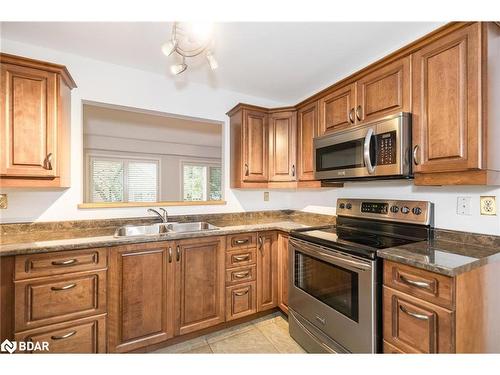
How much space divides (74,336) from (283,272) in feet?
5.44

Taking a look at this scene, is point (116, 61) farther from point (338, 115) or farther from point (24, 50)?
point (338, 115)

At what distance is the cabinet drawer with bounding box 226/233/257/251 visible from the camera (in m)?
2.09

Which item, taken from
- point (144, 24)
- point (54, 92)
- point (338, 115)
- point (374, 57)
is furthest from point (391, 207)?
point (54, 92)

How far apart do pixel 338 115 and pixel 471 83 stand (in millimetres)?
873

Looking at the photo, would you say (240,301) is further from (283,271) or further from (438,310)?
(438,310)

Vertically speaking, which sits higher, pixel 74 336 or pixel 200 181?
pixel 200 181

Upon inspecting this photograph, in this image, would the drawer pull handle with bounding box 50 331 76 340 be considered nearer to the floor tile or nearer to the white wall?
the white wall

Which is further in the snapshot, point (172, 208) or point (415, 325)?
point (172, 208)

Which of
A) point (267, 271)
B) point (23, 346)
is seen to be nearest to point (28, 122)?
point (23, 346)

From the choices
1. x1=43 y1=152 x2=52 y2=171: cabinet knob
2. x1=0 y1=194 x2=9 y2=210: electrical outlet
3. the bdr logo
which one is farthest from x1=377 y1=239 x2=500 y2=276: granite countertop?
x1=0 y1=194 x2=9 y2=210: electrical outlet

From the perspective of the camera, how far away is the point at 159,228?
2203 mm

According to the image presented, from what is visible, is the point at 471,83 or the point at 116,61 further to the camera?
the point at 116,61

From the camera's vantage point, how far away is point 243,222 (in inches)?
103
